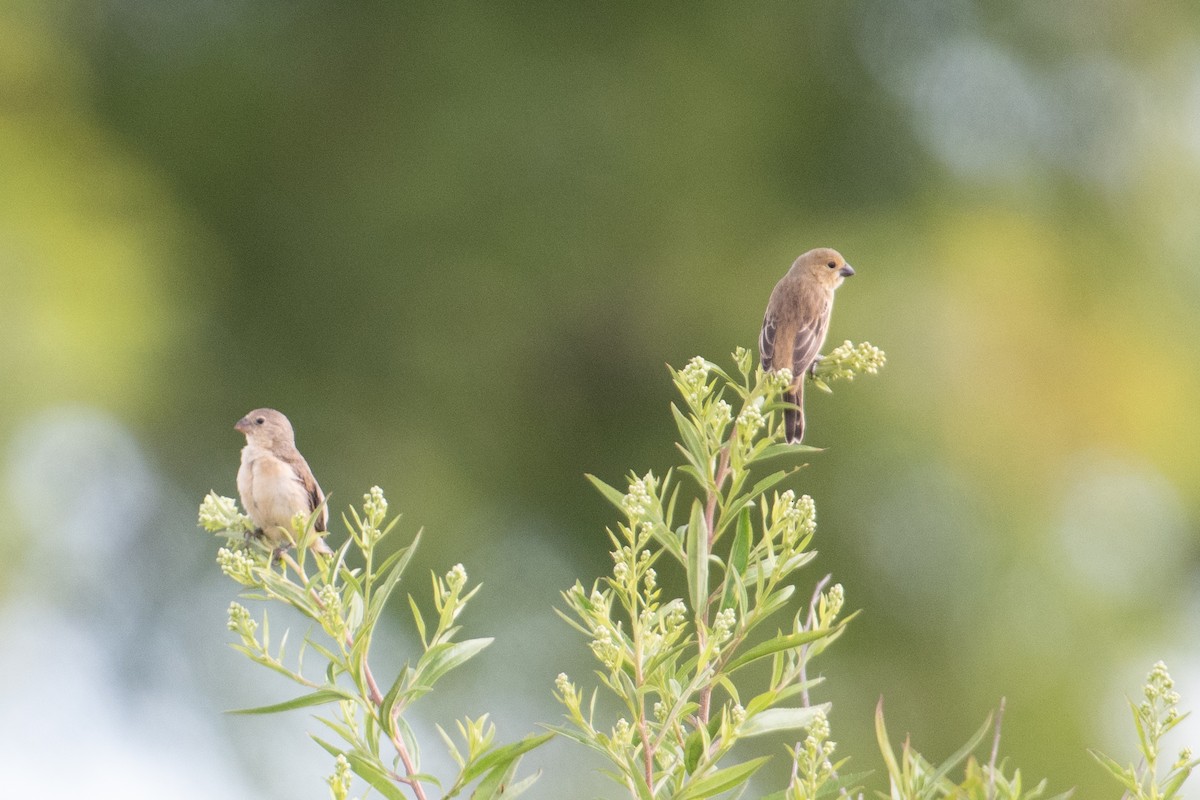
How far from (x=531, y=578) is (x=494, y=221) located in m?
2.00

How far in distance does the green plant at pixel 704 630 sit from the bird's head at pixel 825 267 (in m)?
2.25

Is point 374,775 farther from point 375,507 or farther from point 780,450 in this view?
point 780,450

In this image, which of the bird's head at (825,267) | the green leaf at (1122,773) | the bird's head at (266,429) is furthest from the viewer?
the bird's head at (825,267)

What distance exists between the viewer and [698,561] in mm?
1306

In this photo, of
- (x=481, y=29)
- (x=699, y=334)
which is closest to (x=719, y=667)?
(x=699, y=334)

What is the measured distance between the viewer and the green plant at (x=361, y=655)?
1.24 m

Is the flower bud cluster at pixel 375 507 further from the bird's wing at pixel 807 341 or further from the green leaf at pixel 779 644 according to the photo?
the bird's wing at pixel 807 341

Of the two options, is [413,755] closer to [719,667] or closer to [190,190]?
[719,667]

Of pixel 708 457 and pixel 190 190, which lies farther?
pixel 190 190

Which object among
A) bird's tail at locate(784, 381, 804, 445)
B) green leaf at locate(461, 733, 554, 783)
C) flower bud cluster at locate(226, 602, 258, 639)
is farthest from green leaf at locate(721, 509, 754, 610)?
bird's tail at locate(784, 381, 804, 445)

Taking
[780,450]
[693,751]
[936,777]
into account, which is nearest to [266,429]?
[780,450]

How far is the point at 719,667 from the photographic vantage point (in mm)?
1283

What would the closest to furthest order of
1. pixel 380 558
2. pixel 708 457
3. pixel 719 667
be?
pixel 719 667, pixel 708 457, pixel 380 558

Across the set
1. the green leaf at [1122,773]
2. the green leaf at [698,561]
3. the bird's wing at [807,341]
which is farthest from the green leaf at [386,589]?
the bird's wing at [807,341]
